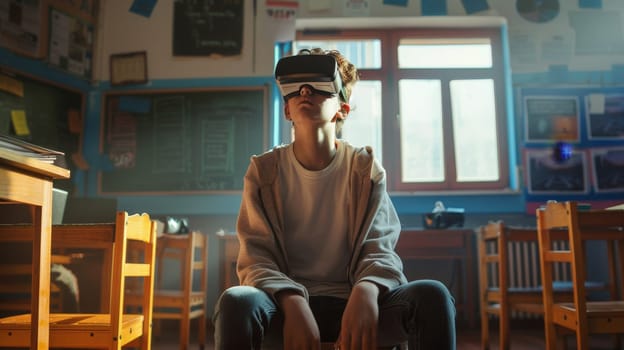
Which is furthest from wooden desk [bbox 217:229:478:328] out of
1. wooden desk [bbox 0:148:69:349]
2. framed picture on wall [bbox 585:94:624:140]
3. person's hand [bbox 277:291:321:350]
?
person's hand [bbox 277:291:321:350]

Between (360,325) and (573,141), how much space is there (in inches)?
142

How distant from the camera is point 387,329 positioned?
100 cm

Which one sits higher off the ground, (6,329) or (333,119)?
(333,119)

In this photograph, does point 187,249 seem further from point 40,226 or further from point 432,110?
point 432,110

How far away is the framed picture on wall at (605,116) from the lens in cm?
394

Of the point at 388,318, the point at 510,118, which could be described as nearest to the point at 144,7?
the point at 510,118

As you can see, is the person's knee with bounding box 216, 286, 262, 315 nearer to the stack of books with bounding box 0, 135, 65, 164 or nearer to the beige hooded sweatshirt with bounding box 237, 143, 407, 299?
the beige hooded sweatshirt with bounding box 237, 143, 407, 299

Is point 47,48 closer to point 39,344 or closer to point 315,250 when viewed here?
point 39,344

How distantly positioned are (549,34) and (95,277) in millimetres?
3558

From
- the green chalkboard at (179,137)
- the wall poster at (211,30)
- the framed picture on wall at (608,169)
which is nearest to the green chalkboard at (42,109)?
the green chalkboard at (179,137)

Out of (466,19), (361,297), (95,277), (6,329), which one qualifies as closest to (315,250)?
(361,297)

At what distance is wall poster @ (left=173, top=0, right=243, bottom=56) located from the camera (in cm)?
409

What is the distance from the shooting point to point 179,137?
4.07 metres

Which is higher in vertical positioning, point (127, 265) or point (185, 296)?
point (127, 265)
